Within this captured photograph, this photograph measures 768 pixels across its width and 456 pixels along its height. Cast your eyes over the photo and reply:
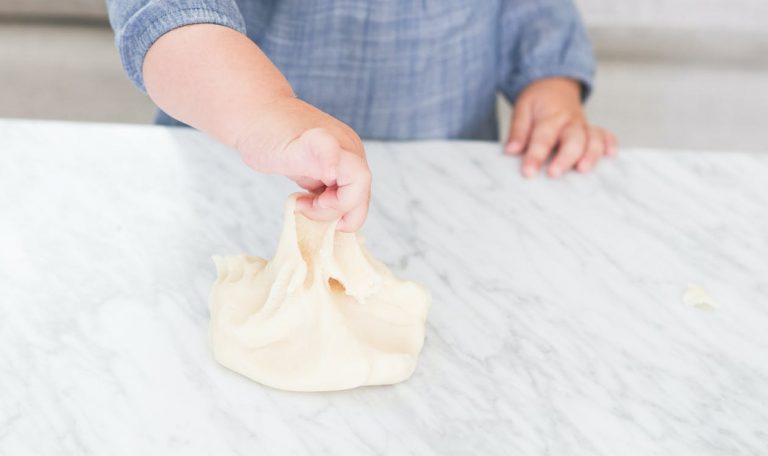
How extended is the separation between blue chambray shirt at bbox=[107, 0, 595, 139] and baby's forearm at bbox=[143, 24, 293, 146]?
0.25 m

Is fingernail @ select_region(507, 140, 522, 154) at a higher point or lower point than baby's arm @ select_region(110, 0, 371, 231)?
lower

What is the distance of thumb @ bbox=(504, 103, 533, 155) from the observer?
2.63 feet

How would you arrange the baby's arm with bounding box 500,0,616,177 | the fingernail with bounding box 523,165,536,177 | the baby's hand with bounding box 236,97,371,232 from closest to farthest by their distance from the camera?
the baby's hand with bounding box 236,97,371,232
the fingernail with bounding box 523,165,536,177
the baby's arm with bounding box 500,0,616,177

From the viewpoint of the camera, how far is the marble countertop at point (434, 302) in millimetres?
514

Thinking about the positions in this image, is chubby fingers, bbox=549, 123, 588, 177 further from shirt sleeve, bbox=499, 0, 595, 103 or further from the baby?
shirt sleeve, bbox=499, 0, 595, 103

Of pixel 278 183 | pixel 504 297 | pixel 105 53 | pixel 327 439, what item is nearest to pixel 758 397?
pixel 504 297

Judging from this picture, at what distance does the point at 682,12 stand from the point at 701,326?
3.13 feet

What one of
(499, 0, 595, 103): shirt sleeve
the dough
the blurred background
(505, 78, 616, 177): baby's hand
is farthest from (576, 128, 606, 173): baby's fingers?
the blurred background

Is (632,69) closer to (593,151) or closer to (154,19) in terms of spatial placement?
(593,151)

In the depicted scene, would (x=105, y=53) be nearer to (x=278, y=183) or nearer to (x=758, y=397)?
(x=278, y=183)

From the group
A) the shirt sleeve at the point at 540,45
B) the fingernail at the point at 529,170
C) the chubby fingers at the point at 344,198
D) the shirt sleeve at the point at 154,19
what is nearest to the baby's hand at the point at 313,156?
the chubby fingers at the point at 344,198

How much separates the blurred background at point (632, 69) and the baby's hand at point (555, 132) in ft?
1.80

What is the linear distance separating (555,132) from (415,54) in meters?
0.17

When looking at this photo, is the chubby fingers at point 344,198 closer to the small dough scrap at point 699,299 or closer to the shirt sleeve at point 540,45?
the small dough scrap at point 699,299
